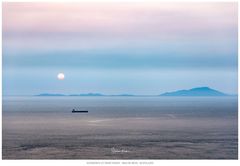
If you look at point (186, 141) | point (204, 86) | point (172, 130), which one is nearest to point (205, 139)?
point (186, 141)

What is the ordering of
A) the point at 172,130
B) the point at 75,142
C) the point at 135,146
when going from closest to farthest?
the point at 135,146 → the point at 75,142 → the point at 172,130

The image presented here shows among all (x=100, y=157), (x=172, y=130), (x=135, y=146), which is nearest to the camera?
(x=100, y=157)

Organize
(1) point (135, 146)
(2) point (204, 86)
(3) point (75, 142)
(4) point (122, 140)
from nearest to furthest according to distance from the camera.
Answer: (1) point (135, 146), (3) point (75, 142), (4) point (122, 140), (2) point (204, 86)

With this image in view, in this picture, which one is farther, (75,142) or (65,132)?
(65,132)

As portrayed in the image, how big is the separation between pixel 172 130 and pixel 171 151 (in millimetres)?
9719

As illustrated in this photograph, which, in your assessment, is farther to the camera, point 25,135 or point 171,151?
point 25,135

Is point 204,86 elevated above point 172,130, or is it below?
above

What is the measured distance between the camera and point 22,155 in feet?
61.1

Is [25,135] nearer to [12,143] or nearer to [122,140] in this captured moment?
[12,143]

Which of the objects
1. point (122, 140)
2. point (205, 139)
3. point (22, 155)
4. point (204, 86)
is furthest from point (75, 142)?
point (204, 86)

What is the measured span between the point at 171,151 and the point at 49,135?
9.92 m

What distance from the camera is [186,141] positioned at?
2345 cm

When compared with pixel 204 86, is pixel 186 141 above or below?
below

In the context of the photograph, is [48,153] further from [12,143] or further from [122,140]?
[122,140]
